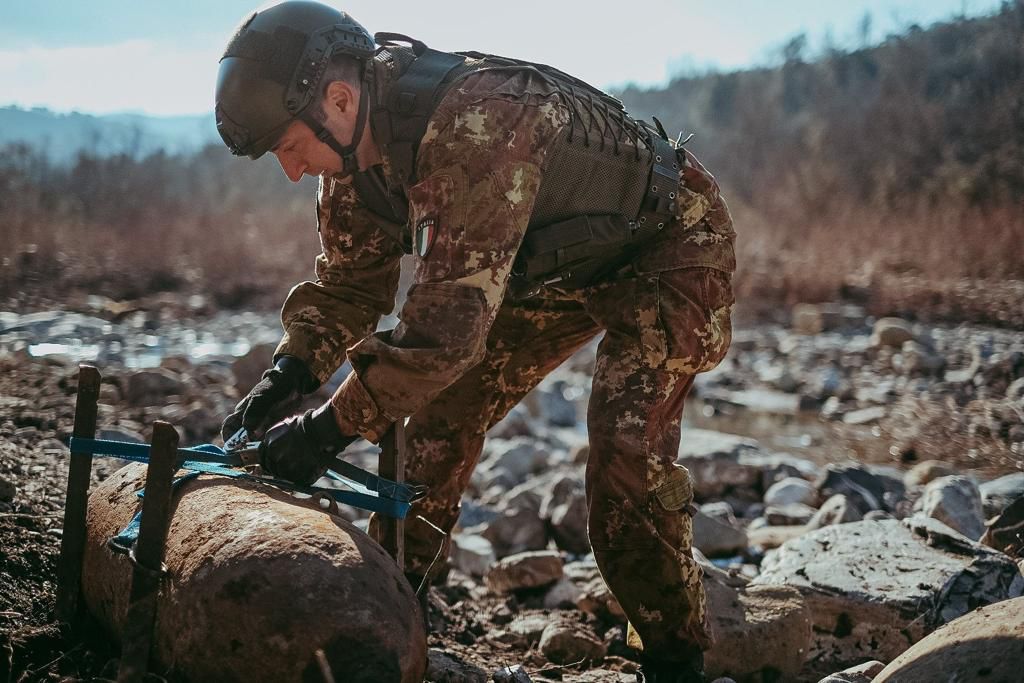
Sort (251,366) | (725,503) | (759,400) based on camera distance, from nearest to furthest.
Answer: (725,503) → (251,366) → (759,400)

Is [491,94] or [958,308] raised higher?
[491,94]

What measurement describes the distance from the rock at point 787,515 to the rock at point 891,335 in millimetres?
6197

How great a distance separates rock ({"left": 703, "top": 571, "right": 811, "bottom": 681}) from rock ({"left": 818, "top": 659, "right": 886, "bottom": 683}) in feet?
1.16

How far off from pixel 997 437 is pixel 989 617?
5.31m

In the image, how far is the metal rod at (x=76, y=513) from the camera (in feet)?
8.66

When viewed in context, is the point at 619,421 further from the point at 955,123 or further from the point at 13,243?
the point at 955,123

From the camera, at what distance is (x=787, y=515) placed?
5.39m

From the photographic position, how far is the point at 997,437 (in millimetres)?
7230

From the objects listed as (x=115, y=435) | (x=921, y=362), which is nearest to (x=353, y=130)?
(x=115, y=435)

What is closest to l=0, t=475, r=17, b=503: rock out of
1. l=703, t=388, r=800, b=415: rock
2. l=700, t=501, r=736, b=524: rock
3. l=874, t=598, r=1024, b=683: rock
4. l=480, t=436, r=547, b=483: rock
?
l=874, t=598, r=1024, b=683: rock

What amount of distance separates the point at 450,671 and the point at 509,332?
1060 millimetres

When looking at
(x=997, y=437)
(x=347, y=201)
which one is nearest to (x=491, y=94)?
(x=347, y=201)

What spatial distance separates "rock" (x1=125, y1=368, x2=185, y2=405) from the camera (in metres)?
6.23

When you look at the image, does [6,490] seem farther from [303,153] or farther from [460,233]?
[460,233]
